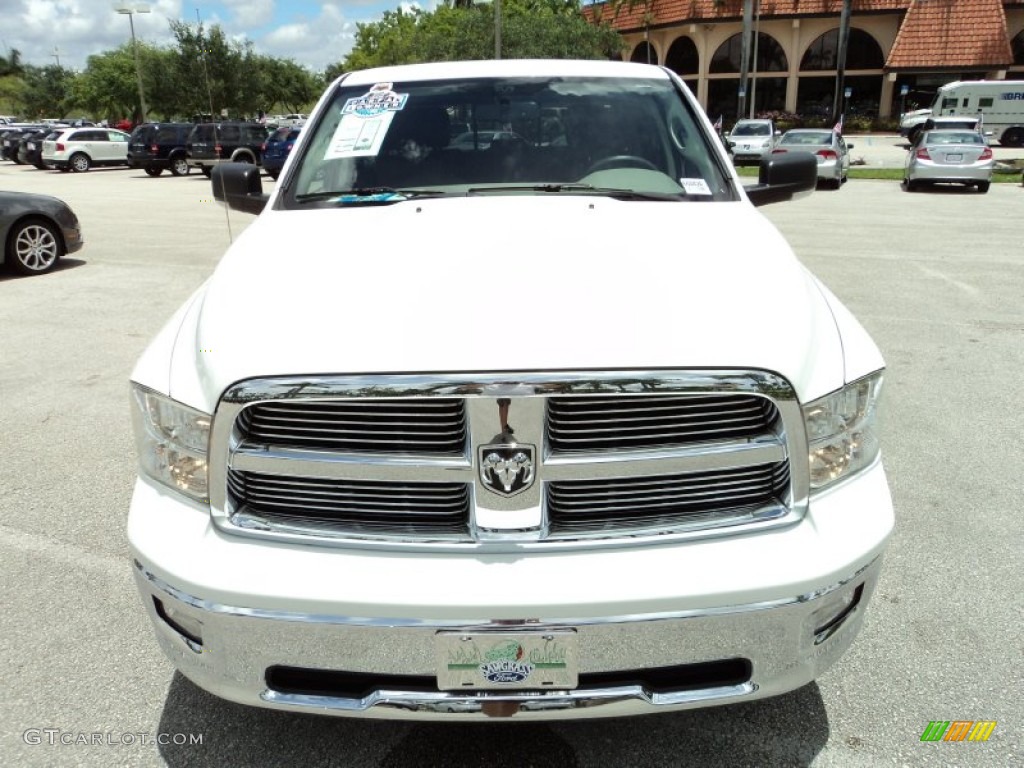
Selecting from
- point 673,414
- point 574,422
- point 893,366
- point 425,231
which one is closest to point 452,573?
point 574,422

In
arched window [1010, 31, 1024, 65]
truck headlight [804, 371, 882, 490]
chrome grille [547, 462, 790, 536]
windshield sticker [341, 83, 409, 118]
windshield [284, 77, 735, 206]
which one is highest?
arched window [1010, 31, 1024, 65]

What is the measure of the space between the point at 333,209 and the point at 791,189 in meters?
2.24

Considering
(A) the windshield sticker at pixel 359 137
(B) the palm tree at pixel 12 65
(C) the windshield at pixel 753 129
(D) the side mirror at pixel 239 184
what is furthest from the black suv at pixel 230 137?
(B) the palm tree at pixel 12 65

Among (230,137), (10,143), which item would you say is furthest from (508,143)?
(10,143)

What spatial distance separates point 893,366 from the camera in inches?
239

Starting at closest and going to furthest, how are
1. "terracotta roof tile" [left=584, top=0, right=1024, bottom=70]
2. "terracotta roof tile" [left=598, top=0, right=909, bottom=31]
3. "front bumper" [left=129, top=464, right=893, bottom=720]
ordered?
1. "front bumper" [left=129, top=464, right=893, bottom=720]
2. "terracotta roof tile" [left=584, top=0, right=1024, bottom=70]
3. "terracotta roof tile" [left=598, top=0, right=909, bottom=31]

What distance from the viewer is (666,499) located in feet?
6.66

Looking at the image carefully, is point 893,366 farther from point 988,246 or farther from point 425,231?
point 988,246

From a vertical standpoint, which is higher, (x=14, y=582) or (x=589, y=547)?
(x=589, y=547)

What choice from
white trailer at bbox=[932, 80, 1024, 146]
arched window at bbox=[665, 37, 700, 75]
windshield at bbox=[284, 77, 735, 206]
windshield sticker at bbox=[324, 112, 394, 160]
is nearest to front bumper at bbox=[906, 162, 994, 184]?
windshield at bbox=[284, 77, 735, 206]

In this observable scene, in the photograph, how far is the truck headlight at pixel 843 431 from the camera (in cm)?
207

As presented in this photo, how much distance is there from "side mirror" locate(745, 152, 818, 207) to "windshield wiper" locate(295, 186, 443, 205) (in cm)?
162

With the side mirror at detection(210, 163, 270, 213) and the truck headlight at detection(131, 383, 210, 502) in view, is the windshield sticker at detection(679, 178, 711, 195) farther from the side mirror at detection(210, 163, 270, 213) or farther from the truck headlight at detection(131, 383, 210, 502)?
the truck headlight at detection(131, 383, 210, 502)

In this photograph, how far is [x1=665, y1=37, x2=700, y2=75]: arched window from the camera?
5509 centimetres
